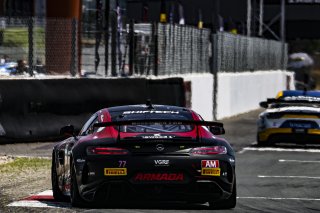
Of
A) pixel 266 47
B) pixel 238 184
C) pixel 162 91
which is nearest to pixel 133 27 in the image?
pixel 162 91

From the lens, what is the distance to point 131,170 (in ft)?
35.4

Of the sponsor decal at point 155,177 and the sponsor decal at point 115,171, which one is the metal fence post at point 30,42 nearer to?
the sponsor decal at point 115,171

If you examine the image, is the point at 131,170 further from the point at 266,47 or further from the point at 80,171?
the point at 266,47

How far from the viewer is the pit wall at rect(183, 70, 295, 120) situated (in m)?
31.9

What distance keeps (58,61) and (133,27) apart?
3632 mm

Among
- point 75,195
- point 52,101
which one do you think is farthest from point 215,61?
point 75,195

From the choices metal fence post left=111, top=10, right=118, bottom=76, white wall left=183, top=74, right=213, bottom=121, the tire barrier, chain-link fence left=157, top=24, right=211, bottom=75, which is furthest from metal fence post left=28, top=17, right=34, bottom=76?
white wall left=183, top=74, right=213, bottom=121

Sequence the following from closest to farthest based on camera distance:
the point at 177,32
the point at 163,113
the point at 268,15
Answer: the point at 163,113 → the point at 177,32 → the point at 268,15

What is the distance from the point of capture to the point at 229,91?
127 feet

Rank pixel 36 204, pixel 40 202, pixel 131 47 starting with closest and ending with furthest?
pixel 36 204 → pixel 40 202 → pixel 131 47

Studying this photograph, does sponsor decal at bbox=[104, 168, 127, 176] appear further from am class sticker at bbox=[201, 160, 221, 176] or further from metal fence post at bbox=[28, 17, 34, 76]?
metal fence post at bbox=[28, 17, 34, 76]

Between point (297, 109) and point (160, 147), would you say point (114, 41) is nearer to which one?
point (297, 109)

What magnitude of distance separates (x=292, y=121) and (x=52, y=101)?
5.36 metres

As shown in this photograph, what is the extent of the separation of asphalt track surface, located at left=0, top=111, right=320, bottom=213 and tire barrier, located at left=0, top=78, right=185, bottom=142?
48 centimetres
